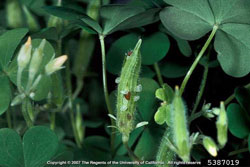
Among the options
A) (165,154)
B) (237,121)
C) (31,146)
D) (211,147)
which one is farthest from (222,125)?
(31,146)

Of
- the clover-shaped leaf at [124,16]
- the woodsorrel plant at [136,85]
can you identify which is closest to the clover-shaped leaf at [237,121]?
the woodsorrel plant at [136,85]

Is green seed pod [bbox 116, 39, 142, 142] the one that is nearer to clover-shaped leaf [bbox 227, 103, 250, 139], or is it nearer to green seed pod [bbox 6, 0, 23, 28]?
clover-shaped leaf [bbox 227, 103, 250, 139]

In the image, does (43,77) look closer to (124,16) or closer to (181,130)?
(124,16)

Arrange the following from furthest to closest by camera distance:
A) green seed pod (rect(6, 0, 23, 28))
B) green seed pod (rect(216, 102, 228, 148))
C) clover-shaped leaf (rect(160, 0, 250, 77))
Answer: green seed pod (rect(6, 0, 23, 28)) → clover-shaped leaf (rect(160, 0, 250, 77)) → green seed pod (rect(216, 102, 228, 148))

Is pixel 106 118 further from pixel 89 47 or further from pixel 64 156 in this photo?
pixel 64 156

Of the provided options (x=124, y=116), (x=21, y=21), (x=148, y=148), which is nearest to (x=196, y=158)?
(x=148, y=148)

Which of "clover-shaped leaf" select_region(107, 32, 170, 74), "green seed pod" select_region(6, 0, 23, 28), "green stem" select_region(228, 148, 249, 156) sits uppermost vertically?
"green seed pod" select_region(6, 0, 23, 28)

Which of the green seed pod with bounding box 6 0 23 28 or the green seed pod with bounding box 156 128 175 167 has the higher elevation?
the green seed pod with bounding box 6 0 23 28

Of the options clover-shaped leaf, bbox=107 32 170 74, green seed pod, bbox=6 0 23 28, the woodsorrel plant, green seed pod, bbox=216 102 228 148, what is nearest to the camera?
green seed pod, bbox=216 102 228 148

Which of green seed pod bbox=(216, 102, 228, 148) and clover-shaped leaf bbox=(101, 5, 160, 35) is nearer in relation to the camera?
green seed pod bbox=(216, 102, 228, 148)

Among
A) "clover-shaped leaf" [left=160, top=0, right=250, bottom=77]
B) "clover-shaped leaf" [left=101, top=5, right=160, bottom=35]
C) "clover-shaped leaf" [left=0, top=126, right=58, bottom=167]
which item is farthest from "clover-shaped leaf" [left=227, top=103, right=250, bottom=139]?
"clover-shaped leaf" [left=0, top=126, right=58, bottom=167]
